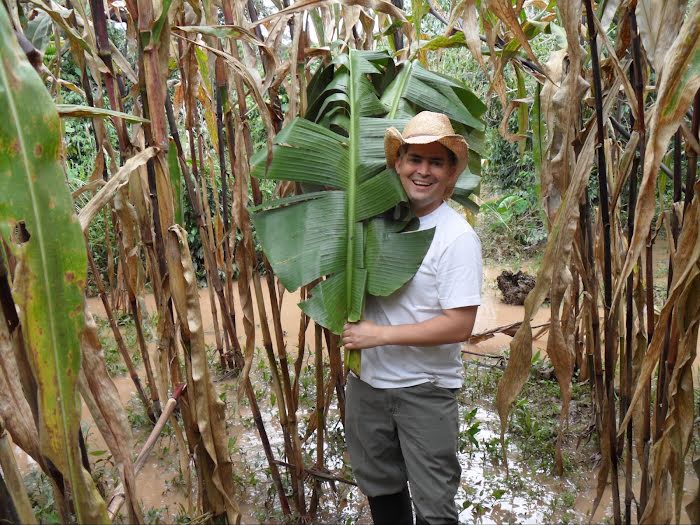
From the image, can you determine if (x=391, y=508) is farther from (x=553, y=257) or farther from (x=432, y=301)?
(x=553, y=257)

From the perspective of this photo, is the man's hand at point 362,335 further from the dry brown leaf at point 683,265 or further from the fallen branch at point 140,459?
the dry brown leaf at point 683,265

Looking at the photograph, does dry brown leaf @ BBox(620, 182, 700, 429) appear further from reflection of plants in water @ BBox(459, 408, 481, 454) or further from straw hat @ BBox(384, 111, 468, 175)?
reflection of plants in water @ BBox(459, 408, 481, 454)

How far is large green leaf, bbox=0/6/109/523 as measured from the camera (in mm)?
650

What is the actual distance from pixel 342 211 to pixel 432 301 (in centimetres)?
33

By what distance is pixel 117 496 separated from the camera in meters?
1.03

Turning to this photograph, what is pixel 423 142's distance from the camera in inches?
50.8

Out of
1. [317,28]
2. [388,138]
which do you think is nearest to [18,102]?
[388,138]

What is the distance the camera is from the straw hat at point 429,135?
1.31m

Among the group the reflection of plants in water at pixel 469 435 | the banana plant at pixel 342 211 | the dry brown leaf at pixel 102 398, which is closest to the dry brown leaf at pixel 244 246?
the banana plant at pixel 342 211

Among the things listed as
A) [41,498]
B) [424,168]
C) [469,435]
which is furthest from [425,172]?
[41,498]

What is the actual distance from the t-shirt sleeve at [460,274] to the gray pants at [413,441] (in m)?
0.24

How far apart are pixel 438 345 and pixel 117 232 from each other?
140 cm

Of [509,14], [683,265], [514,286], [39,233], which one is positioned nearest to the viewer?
[39,233]

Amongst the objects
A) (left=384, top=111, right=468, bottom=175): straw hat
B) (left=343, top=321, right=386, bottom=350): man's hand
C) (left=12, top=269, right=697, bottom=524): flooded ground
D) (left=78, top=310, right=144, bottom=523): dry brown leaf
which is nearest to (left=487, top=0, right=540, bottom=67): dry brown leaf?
(left=384, top=111, right=468, bottom=175): straw hat
